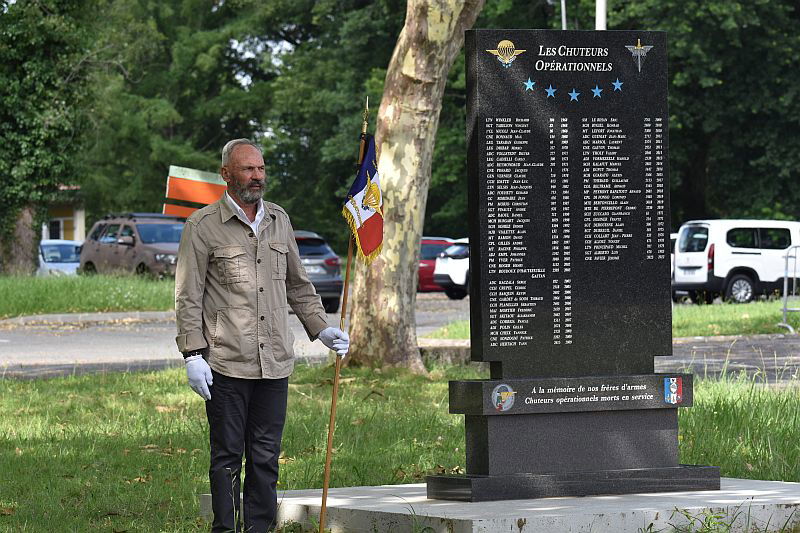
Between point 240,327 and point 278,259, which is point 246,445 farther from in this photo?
point 278,259

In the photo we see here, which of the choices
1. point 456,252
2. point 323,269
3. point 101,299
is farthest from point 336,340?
point 456,252

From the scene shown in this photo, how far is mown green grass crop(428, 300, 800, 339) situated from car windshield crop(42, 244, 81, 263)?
25720 millimetres

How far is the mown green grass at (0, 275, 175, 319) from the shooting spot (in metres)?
27.1

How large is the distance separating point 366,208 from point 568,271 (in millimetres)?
1249

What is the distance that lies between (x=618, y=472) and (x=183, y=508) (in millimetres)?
2438

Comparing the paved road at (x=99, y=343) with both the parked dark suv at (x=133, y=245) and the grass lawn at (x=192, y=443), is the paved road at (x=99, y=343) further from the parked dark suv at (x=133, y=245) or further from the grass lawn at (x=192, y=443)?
the parked dark suv at (x=133, y=245)

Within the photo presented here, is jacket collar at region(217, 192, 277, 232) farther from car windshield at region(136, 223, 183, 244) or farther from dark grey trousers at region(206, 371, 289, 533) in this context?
car windshield at region(136, 223, 183, 244)

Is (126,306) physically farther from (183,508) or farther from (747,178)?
(747,178)

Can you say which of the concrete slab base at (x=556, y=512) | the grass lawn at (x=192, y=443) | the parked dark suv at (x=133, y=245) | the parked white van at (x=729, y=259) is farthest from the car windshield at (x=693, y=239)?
the concrete slab base at (x=556, y=512)

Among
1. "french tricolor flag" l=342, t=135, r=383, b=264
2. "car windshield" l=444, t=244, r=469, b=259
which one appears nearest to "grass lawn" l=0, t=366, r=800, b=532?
"french tricolor flag" l=342, t=135, r=383, b=264

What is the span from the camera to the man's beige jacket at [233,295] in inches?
A: 258

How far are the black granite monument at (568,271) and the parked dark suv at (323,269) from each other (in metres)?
21.0

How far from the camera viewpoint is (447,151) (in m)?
47.1

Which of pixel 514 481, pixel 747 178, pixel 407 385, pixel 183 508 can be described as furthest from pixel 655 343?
pixel 747 178
